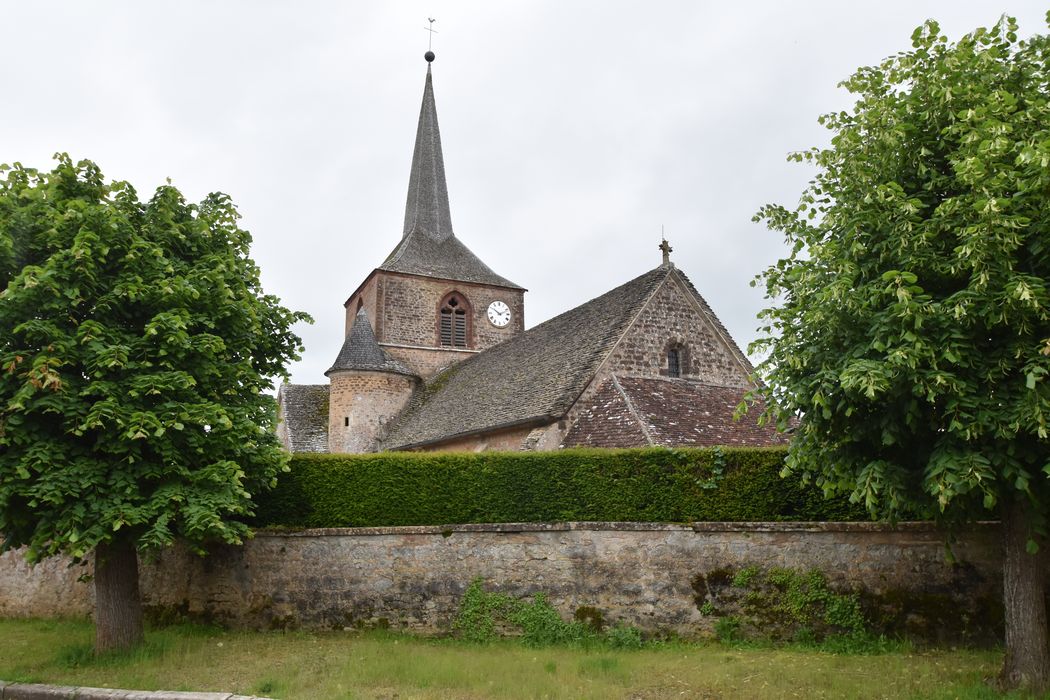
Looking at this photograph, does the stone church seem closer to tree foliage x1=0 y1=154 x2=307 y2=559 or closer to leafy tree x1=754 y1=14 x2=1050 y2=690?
leafy tree x1=754 y1=14 x2=1050 y2=690

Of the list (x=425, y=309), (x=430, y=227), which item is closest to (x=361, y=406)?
(x=425, y=309)

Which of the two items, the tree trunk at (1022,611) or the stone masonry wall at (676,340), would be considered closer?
the tree trunk at (1022,611)

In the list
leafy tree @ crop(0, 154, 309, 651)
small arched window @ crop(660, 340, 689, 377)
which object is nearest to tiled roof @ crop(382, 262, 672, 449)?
small arched window @ crop(660, 340, 689, 377)

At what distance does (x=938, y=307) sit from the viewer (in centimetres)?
718

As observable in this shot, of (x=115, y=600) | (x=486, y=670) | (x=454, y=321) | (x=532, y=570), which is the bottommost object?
(x=486, y=670)

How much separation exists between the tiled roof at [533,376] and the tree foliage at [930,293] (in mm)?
9290

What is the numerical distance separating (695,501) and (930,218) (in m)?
5.11

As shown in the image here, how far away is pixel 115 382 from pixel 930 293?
9530 mm

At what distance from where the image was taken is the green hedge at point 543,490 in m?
11.2

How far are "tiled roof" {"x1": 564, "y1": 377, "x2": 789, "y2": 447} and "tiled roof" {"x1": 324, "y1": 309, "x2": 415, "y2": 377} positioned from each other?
45.0 ft

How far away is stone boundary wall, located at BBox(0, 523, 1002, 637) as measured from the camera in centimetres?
1040

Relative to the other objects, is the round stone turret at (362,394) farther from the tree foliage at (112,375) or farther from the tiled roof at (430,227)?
the tree foliage at (112,375)

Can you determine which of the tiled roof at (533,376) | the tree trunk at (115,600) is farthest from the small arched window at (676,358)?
the tree trunk at (115,600)

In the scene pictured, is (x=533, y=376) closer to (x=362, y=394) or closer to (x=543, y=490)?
(x=543, y=490)
